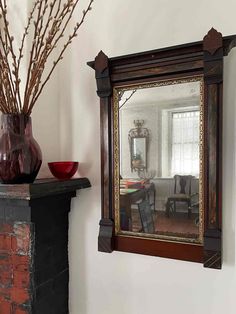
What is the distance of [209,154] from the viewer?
3.23ft

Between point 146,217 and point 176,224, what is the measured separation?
0.41 feet

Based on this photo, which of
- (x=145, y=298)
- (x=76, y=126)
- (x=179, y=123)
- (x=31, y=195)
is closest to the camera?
(x=31, y=195)

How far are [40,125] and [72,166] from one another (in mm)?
253

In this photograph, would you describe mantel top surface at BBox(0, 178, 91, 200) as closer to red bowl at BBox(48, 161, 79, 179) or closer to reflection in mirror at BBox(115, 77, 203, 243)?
red bowl at BBox(48, 161, 79, 179)

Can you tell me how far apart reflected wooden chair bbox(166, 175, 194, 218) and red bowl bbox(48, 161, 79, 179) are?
0.43m

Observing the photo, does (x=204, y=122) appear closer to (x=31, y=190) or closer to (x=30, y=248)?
(x=31, y=190)

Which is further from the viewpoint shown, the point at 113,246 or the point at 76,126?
the point at 76,126

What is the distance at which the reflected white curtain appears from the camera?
102 cm

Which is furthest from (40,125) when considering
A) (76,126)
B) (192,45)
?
(192,45)

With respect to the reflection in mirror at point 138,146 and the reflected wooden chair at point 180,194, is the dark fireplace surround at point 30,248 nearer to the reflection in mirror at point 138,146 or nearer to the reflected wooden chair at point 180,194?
the reflection in mirror at point 138,146

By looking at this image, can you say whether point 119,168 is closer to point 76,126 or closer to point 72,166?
point 72,166

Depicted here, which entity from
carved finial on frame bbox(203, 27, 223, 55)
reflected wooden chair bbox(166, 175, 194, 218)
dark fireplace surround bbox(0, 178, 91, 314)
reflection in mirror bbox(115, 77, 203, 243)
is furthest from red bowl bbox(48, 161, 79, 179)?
carved finial on frame bbox(203, 27, 223, 55)

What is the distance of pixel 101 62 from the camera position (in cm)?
113

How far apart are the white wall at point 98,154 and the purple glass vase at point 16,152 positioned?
23 centimetres
